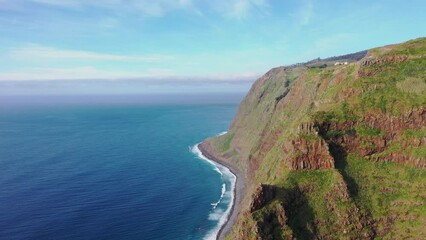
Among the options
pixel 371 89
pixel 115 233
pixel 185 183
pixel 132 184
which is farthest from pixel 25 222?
pixel 371 89

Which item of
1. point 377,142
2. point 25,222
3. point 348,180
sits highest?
point 377,142

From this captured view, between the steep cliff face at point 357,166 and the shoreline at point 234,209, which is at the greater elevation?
the steep cliff face at point 357,166

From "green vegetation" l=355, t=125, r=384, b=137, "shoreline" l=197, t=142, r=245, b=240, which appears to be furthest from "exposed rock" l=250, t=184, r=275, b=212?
"shoreline" l=197, t=142, r=245, b=240

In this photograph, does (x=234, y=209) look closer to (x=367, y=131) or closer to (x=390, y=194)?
(x=367, y=131)

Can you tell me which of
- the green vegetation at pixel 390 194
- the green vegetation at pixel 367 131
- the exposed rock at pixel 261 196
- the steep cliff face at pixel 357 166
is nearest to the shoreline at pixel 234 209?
the steep cliff face at pixel 357 166

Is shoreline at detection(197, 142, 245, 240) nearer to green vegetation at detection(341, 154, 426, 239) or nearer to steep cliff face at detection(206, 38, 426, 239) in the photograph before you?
steep cliff face at detection(206, 38, 426, 239)

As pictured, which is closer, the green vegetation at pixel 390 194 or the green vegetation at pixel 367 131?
the green vegetation at pixel 390 194

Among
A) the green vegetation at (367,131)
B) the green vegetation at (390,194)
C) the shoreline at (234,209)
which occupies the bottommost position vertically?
the shoreline at (234,209)

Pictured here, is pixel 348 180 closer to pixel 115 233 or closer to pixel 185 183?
pixel 115 233

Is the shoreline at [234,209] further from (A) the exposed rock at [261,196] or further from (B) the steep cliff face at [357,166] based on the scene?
(A) the exposed rock at [261,196]
